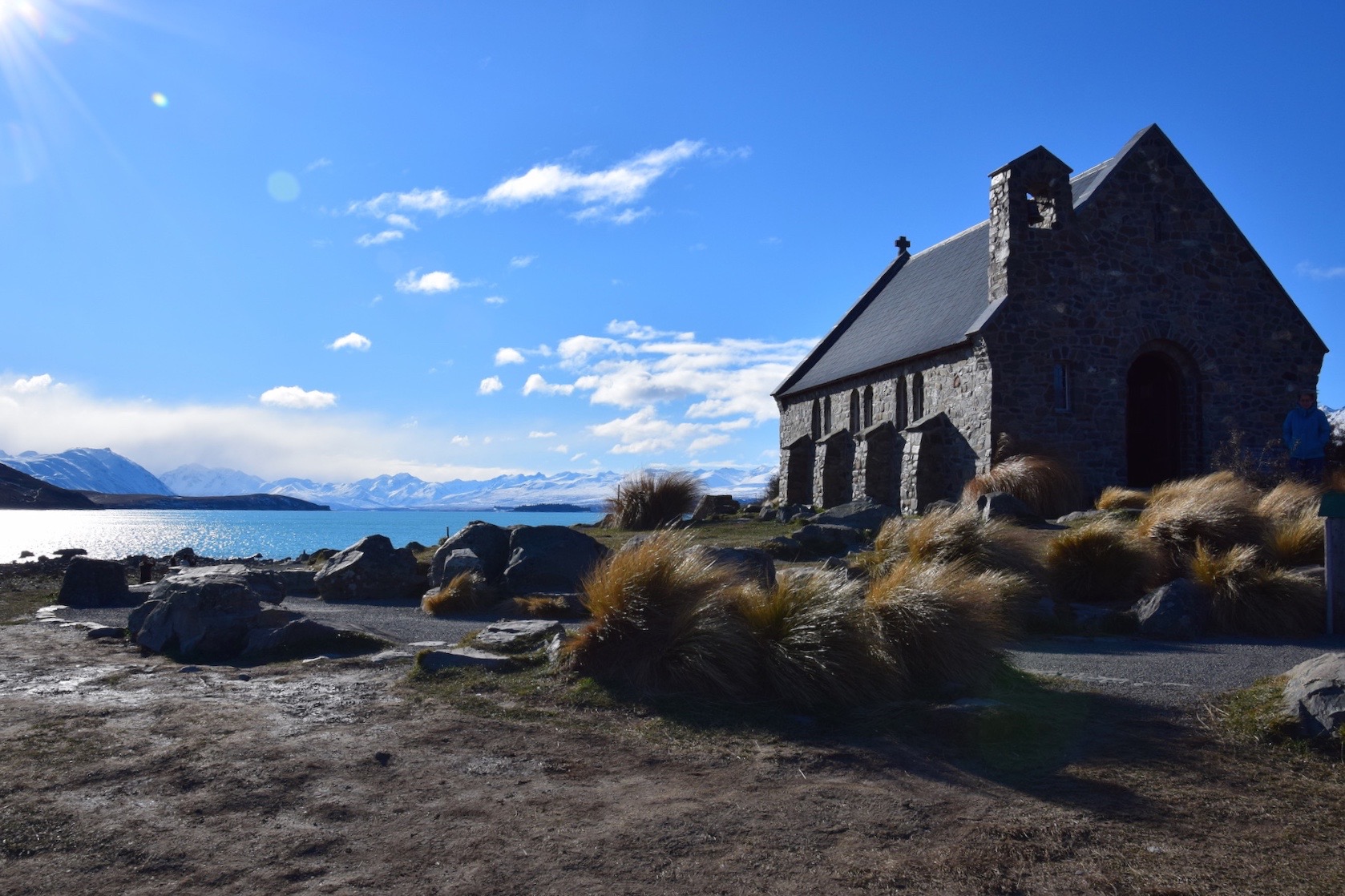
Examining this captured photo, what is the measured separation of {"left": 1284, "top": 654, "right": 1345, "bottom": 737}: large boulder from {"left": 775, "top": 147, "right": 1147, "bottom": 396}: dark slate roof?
14.6 metres

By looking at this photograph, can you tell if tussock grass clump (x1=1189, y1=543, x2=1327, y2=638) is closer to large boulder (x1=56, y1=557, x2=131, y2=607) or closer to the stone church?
the stone church

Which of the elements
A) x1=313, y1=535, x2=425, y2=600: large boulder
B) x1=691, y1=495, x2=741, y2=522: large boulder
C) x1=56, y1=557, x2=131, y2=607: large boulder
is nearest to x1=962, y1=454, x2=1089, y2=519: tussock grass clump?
x1=691, y1=495, x2=741, y2=522: large boulder

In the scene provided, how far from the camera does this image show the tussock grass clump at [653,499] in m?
23.5

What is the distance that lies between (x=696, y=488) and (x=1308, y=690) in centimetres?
1898

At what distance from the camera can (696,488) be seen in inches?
941

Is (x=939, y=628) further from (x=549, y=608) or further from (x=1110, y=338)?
(x=1110, y=338)

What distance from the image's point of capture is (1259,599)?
28.5 feet

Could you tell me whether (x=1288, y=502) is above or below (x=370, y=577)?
above

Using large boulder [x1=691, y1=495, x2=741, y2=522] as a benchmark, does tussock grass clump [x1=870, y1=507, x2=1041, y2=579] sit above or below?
below

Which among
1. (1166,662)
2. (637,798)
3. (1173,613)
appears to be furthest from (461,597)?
(1173,613)

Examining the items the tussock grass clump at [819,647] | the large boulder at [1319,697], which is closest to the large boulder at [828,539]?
the tussock grass clump at [819,647]

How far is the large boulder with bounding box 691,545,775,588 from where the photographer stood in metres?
8.90

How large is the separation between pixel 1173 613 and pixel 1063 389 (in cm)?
1202

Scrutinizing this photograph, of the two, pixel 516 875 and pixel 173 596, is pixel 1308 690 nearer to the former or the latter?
pixel 516 875
